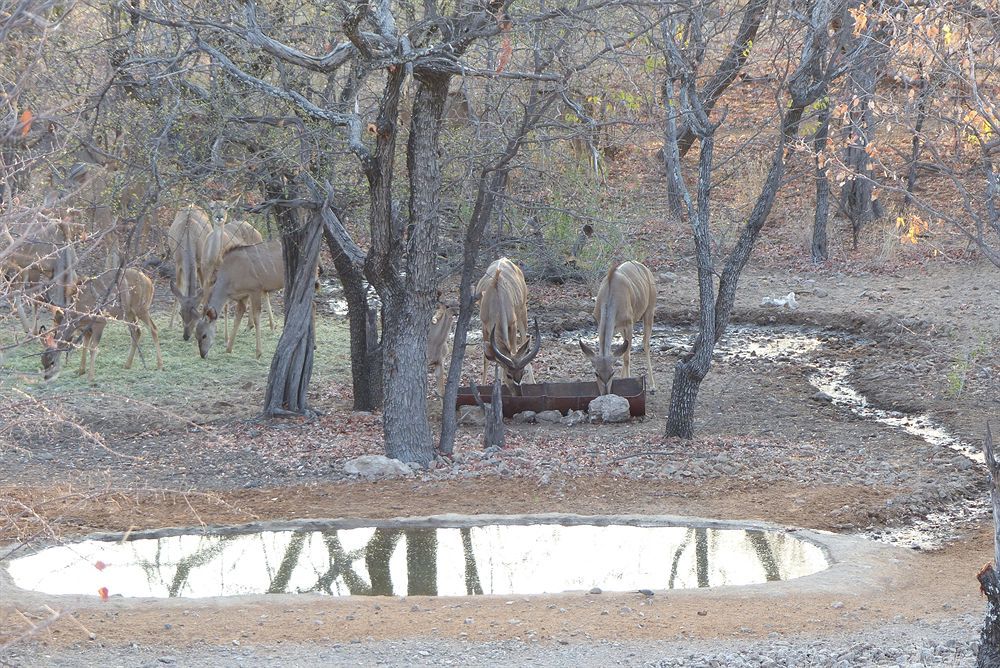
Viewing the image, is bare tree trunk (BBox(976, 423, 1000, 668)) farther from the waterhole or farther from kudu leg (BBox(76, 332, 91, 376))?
kudu leg (BBox(76, 332, 91, 376))

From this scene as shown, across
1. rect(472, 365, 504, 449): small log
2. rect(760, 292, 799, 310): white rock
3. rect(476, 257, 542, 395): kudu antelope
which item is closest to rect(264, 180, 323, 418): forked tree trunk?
rect(476, 257, 542, 395): kudu antelope

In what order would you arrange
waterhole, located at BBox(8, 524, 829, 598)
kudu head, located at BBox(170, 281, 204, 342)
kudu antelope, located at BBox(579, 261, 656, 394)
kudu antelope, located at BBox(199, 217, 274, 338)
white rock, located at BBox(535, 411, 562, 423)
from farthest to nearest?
kudu antelope, located at BBox(199, 217, 274, 338) → kudu head, located at BBox(170, 281, 204, 342) → kudu antelope, located at BBox(579, 261, 656, 394) → white rock, located at BBox(535, 411, 562, 423) → waterhole, located at BBox(8, 524, 829, 598)

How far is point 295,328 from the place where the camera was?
15055 mm

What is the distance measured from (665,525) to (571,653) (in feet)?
11.8

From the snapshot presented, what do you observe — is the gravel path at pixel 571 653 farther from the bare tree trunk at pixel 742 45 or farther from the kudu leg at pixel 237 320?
the kudu leg at pixel 237 320

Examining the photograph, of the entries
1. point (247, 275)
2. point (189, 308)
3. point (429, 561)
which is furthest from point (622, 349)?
point (429, 561)

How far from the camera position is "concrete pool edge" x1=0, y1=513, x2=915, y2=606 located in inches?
342

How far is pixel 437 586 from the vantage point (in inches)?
373

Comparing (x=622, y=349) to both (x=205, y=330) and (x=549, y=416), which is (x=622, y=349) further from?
(x=205, y=330)

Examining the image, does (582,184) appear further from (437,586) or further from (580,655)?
(580,655)

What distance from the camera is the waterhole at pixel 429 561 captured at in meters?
9.52

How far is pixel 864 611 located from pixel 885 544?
226 centimetres

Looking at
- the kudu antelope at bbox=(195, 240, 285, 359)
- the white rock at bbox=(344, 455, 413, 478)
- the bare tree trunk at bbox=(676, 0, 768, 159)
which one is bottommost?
the white rock at bbox=(344, 455, 413, 478)

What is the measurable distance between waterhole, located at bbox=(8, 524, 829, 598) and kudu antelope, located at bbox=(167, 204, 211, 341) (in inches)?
322
